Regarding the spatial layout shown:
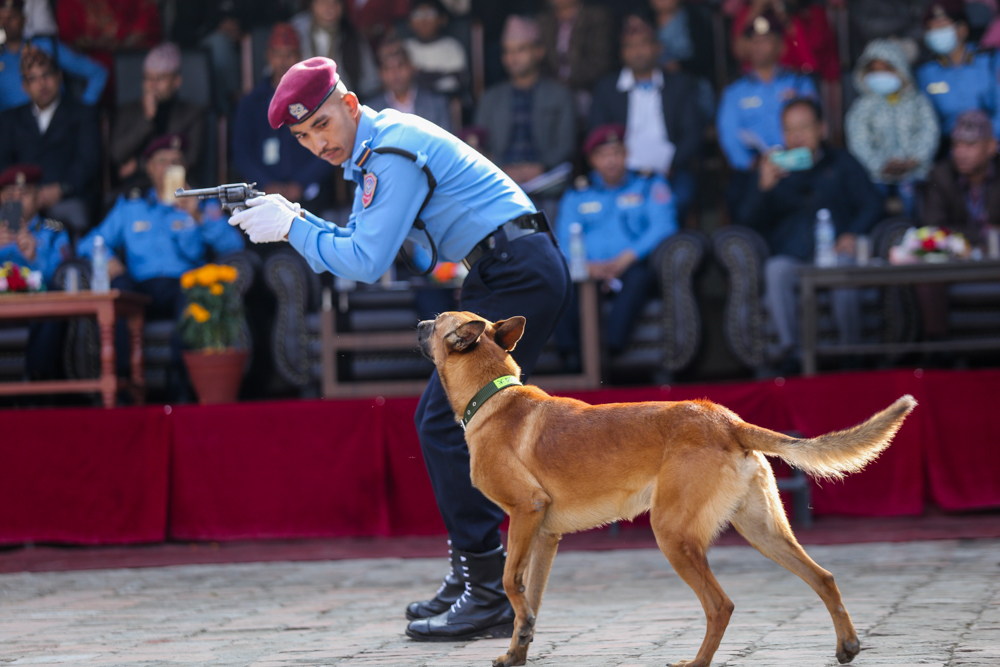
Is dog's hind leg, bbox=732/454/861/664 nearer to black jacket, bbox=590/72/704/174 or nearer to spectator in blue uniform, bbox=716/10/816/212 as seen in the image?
spectator in blue uniform, bbox=716/10/816/212

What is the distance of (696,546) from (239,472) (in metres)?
4.23

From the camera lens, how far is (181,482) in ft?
21.2

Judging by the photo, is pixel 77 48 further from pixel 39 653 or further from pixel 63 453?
pixel 39 653

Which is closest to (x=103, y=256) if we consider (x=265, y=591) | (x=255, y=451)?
(x=255, y=451)

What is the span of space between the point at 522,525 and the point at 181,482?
3994 millimetres

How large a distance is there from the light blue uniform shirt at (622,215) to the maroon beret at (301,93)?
5.63 m

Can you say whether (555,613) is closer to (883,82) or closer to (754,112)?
(754,112)

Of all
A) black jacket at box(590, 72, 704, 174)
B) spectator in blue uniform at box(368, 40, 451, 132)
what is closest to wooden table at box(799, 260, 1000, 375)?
black jacket at box(590, 72, 704, 174)

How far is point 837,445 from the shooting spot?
112 inches

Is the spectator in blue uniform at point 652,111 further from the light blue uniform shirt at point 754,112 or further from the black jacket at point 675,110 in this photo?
the light blue uniform shirt at point 754,112

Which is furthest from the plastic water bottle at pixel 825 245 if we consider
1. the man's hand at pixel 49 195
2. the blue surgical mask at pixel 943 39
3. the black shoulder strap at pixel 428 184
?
the man's hand at pixel 49 195

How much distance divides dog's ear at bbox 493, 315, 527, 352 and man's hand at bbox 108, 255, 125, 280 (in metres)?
6.67

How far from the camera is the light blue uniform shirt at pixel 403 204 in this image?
11.4ft

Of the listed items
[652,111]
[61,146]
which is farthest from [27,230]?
[652,111]
